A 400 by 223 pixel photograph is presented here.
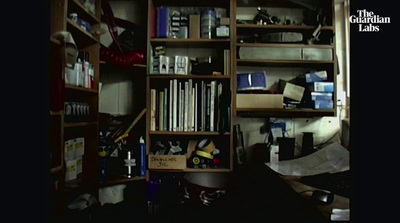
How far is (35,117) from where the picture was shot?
0.52 m

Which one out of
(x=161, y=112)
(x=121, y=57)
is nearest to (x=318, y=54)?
(x=161, y=112)

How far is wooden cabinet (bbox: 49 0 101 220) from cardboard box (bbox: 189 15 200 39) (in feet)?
1.42

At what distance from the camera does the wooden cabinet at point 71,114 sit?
84cm

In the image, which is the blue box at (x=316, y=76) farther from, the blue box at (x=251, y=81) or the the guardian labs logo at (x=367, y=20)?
the the guardian labs logo at (x=367, y=20)

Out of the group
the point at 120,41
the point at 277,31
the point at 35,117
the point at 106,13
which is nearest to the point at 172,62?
the point at 120,41

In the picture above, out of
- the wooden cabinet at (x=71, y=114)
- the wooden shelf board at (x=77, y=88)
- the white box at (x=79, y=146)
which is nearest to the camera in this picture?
the wooden cabinet at (x=71, y=114)

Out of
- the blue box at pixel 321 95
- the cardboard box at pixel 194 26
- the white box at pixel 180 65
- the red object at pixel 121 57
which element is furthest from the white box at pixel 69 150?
the blue box at pixel 321 95

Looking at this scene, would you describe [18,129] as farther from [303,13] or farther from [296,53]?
[303,13]

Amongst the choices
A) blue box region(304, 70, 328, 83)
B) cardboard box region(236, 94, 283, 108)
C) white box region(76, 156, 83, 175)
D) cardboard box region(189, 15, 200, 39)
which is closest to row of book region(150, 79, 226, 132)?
cardboard box region(236, 94, 283, 108)

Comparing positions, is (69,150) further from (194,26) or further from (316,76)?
(316,76)

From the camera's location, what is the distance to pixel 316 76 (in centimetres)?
142

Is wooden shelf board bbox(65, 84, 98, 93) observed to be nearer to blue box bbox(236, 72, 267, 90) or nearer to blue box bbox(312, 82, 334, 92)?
blue box bbox(236, 72, 267, 90)

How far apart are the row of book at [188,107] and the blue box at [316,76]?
0.46 metres

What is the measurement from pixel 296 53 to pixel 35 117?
47.7 inches
